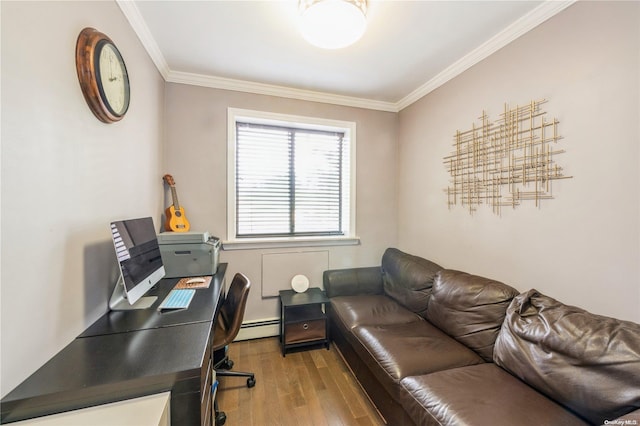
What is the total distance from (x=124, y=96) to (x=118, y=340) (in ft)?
4.52

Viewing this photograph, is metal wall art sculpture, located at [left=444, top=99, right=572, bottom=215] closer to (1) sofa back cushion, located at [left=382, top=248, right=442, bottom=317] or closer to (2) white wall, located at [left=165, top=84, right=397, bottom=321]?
(1) sofa back cushion, located at [left=382, top=248, right=442, bottom=317]

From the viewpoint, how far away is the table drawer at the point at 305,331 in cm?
238

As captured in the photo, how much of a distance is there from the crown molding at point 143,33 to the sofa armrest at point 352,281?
98.3 inches

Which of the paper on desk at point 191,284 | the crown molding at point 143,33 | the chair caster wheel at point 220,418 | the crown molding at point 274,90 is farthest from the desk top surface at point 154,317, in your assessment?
the crown molding at point 274,90

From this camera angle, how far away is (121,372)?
917 mm

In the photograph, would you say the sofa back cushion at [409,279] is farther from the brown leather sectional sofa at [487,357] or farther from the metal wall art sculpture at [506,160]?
the metal wall art sculpture at [506,160]

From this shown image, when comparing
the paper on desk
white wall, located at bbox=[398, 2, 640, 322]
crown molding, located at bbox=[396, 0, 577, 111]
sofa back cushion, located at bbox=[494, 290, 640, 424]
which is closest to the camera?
sofa back cushion, located at bbox=[494, 290, 640, 424]

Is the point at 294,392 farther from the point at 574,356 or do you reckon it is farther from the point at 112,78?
the point at 112,78

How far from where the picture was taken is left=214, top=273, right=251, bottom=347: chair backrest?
1739mm

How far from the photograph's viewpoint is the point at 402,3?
5.14 ft

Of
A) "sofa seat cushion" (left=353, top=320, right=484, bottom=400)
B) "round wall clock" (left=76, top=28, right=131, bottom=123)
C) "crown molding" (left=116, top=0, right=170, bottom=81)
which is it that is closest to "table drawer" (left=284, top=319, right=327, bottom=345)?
"sofa seat cushion" (left=353, top=320, right=484, bottom=400)

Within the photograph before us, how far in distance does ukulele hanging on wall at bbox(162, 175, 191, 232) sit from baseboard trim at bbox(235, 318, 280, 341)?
119 centimetres

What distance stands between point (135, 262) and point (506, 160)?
2527 millimetres

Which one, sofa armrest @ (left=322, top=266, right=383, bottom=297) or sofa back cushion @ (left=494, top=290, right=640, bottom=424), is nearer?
sofa back cushion @ (left=494, top=290, right=640, bottom=424)
